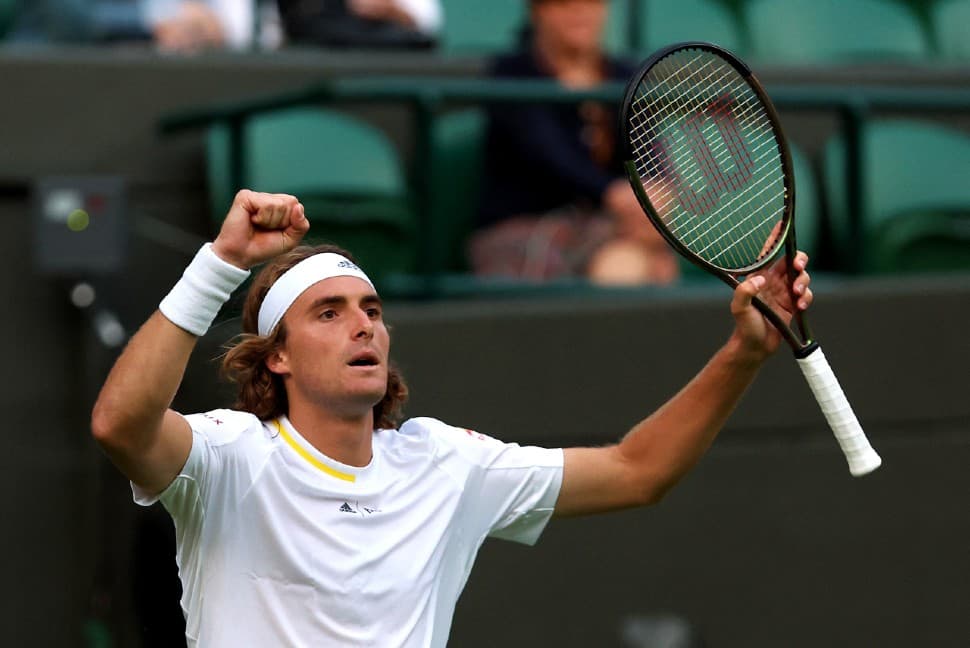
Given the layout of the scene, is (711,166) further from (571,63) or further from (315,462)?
(315,462)

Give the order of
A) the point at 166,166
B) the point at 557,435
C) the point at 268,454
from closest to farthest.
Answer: the point at 268,454
the point at 557,435
the point at 166,166

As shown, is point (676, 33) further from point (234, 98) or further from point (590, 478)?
point (590, 478)

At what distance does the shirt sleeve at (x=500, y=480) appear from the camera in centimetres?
366

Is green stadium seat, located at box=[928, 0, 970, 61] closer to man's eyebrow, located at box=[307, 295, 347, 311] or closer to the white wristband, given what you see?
man's eyebrow, located at box=[307, 295, 347, 311]

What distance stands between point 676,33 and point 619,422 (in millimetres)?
2068

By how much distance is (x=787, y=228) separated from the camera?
12.0ft

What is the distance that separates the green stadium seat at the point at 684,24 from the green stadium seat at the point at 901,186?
666mm

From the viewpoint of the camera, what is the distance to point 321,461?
345cm

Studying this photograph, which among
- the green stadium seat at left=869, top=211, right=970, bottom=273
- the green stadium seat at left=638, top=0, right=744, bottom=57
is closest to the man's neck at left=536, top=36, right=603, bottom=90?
the green stadium seat at left=638, top=0, right=744, bottom=57

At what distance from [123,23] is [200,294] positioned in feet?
12.3

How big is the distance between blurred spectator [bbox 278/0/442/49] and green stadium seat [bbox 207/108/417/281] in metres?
0.44

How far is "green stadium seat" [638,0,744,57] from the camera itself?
722 centimetres

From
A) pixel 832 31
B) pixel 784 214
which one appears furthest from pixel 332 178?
pixel 784 214

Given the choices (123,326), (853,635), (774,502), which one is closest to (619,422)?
(774,502)
